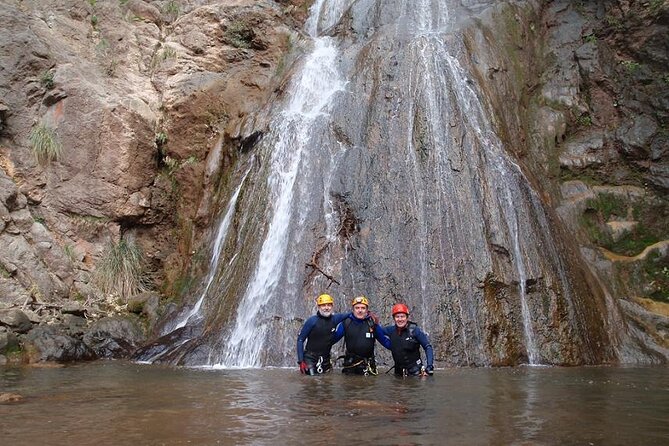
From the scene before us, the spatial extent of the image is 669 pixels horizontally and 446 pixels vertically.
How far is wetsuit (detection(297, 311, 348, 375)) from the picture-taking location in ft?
32.7

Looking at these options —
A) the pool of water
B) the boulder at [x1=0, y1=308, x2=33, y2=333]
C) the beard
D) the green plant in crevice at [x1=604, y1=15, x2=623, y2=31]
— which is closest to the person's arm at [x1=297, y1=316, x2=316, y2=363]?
the beard

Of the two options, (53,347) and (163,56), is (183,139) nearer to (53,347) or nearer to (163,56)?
(163,56)

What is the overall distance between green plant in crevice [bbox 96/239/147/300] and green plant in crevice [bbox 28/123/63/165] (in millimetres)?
2580

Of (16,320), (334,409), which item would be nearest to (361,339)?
(334,409)

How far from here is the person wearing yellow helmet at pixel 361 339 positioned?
9.74 metres

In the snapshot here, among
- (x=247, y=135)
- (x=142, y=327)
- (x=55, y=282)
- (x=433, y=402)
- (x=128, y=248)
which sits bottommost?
(x=433, y=402)

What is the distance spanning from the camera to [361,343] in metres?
9.75

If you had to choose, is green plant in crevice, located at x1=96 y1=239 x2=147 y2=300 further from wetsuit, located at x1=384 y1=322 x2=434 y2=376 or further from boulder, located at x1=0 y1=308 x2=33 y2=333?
wetsuit, located at x1=384 y1=322 x2=434 y2=376

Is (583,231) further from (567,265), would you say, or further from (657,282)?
(567,265)

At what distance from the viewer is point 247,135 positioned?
Answer: 15.8 meters

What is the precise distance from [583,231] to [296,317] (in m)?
7.54

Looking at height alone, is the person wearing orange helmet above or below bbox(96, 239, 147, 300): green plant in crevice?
below

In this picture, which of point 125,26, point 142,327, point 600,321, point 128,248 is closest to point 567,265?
point 600,321

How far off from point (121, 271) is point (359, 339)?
7617 millimetres
